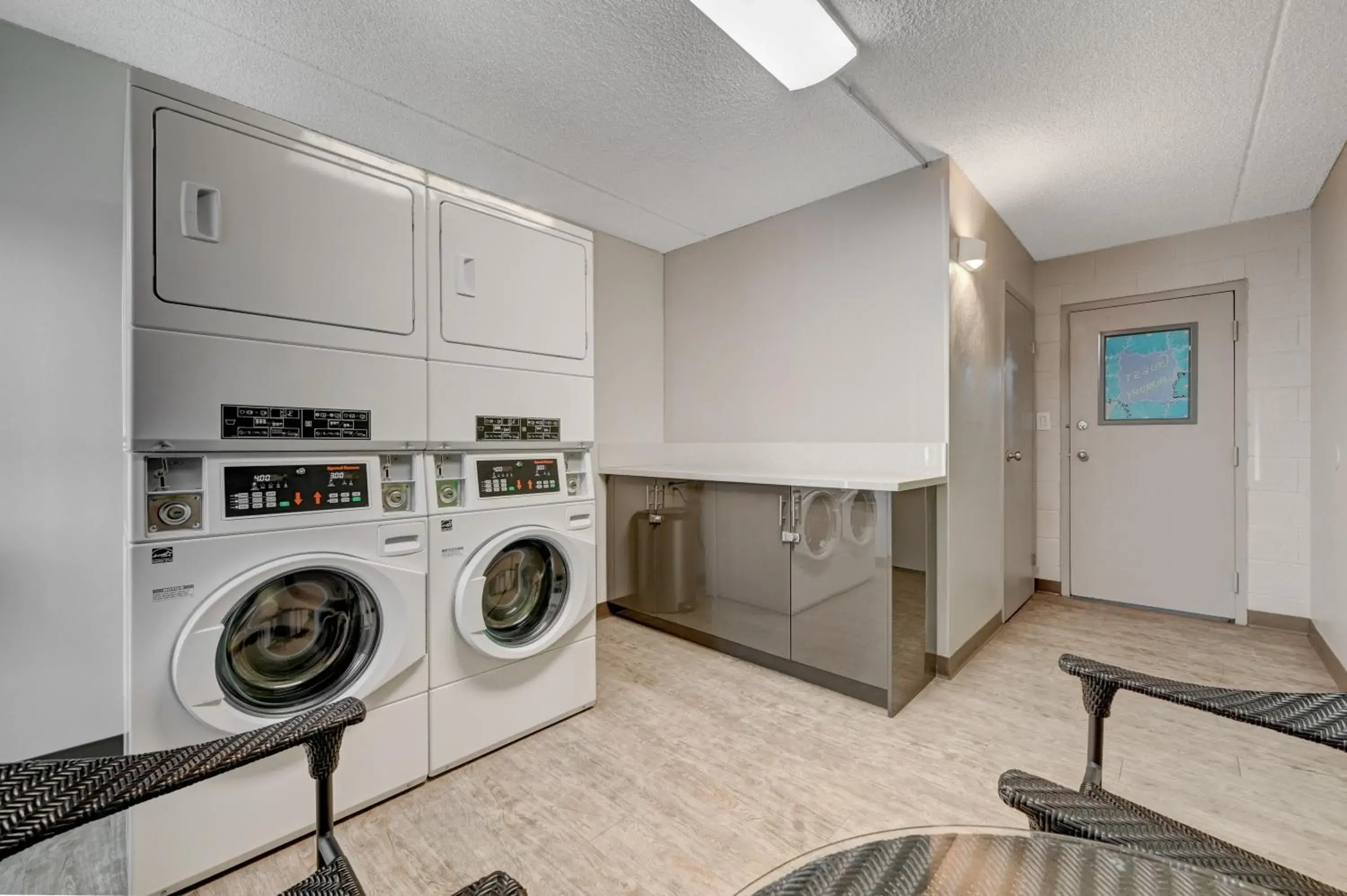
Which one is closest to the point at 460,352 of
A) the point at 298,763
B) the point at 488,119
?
the point at 488,119

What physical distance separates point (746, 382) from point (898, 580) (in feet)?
5.35

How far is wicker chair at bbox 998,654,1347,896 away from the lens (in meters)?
0.89

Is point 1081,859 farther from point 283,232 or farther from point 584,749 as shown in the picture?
point 283,232

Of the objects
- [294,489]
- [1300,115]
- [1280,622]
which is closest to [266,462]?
[294,489]

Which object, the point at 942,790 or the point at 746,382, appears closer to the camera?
the point at 942,790

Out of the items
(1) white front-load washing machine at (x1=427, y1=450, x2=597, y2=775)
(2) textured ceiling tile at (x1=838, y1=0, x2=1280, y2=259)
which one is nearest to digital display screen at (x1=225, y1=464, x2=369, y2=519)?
(1) white front-load washing machine at (x1=427, y1=450, x2=597, y2=775)

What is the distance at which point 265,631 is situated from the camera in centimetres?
158

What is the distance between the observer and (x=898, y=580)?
7.71 ft

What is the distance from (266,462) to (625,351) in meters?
2.50

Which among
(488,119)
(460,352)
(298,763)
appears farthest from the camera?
(488,119)

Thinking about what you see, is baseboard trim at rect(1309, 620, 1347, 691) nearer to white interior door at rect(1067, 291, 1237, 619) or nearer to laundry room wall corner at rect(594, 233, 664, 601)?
white interior door at rect(1067, 291, 1237, 619)

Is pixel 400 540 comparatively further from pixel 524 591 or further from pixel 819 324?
pixel 819 324

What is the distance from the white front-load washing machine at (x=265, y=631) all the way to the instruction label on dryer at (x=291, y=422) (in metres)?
0.06

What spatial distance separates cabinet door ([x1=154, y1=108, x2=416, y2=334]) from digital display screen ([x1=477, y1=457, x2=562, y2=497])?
0.55 meters
